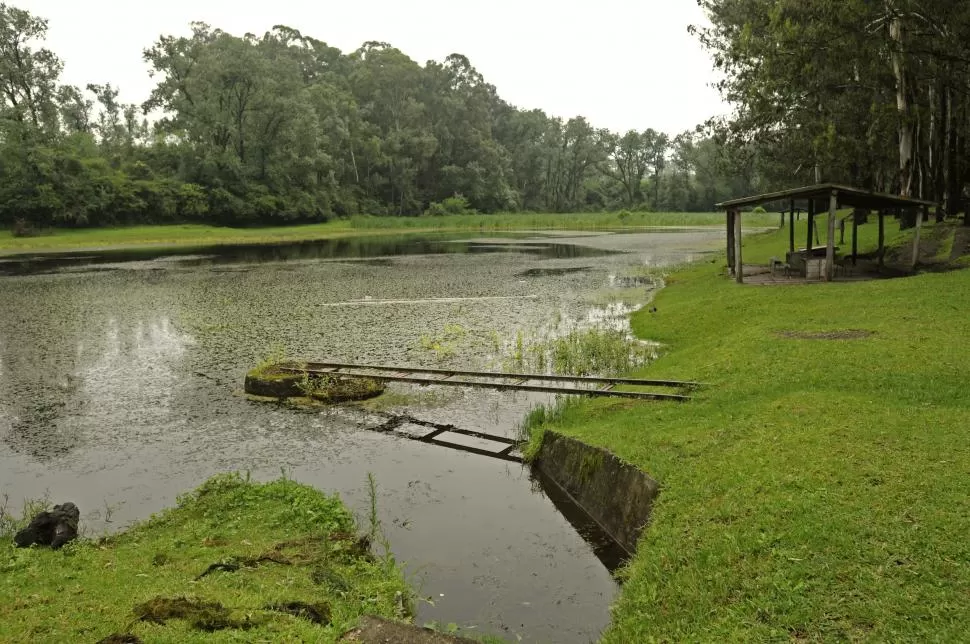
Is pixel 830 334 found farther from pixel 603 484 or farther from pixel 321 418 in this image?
pixel 321 418

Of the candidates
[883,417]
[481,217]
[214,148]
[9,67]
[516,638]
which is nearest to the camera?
[516,638]

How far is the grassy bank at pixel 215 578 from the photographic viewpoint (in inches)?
196

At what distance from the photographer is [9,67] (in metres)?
69.9

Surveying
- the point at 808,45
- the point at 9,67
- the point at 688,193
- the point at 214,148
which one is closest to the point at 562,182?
the point at 688,193

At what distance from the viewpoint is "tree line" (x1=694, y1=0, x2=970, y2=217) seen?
834 inches

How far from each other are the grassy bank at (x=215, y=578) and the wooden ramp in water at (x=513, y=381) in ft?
15.8

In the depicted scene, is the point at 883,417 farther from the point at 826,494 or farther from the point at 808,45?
the point at 808,45

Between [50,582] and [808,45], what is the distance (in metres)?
25.8

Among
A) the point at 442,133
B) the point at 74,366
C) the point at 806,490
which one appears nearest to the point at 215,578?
the point at 806,490

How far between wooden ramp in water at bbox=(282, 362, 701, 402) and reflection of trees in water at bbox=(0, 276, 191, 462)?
3473 millimetres

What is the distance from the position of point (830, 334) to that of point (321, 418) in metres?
9.86

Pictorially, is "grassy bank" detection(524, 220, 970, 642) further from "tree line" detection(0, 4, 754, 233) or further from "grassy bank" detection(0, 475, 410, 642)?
"tree line" detection(0, 4, 754, 233)

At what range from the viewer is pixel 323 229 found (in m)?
80.9

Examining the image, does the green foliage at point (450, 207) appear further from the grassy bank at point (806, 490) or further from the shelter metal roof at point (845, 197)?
the grassy bank at point (806, 490)
